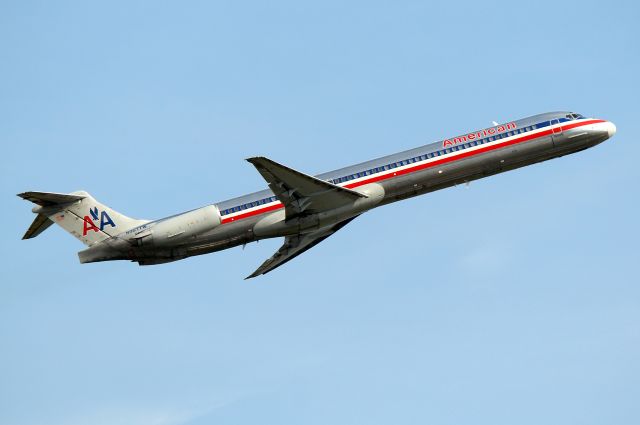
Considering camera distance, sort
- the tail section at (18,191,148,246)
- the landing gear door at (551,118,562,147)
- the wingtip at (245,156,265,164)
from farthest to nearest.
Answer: the landing gear door at (551,118,562,147), the tail section at (18,191,148,246), the wingtip at (245,156,265,164)

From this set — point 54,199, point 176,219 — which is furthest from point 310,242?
point 54,199

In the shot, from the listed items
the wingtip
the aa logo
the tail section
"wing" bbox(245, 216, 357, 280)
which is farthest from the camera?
"wing" bbox(245, 216, 357, 280)

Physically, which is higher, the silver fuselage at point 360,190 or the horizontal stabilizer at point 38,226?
the horizontal stabilizer at point 38,226

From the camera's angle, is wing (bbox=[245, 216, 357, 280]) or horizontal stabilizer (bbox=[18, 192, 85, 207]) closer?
horizontal stabilizer (bbox=[18, 192, 85, 207])

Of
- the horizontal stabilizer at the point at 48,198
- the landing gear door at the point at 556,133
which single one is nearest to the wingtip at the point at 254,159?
the horizontal stabilizer at the point at 48,198

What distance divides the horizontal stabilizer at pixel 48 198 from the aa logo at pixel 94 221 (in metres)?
1.13

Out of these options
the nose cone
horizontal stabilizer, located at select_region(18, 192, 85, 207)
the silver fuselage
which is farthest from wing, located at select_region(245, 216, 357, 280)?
the nose cone

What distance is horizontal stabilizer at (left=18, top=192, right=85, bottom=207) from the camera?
50.8 m

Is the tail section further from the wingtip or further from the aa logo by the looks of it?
the wingtip

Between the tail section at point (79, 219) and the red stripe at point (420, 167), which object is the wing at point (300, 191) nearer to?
the red stripe at point (420, 167)

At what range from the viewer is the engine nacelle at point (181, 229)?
50562 mm

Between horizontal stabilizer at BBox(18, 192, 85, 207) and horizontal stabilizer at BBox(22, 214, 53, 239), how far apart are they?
0.86 m

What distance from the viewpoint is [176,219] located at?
Result: 167 ft

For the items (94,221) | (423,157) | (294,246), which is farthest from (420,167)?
(94,221)
